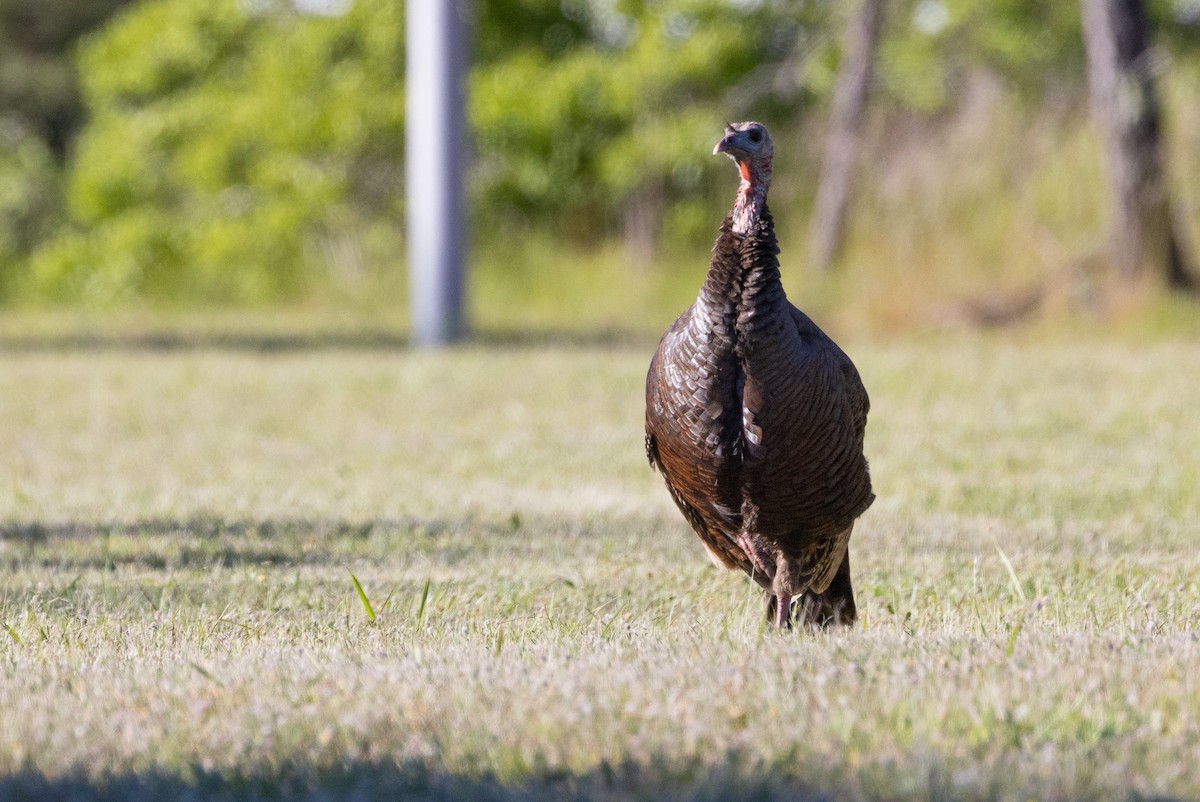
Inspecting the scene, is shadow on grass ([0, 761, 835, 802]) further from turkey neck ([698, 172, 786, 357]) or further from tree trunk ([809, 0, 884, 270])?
tree trunk ([809, 0, 884, 270])

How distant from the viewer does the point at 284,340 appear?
1538 centimetres

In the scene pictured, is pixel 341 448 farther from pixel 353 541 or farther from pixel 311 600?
pixel 311 600

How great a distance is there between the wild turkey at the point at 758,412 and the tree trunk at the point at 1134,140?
29.6 ft

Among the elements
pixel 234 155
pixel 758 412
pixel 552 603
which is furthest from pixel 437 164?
pixel 758 412

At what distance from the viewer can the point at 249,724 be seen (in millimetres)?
3873

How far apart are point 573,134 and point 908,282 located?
5032 millimetres

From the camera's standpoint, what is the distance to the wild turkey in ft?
15.9

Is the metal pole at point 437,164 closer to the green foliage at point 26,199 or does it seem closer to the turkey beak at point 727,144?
the turkey beak at point 727,144

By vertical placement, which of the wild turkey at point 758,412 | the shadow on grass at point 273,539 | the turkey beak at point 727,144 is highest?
the turkey beak at point 727,144

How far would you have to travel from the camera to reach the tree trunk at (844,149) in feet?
55.6

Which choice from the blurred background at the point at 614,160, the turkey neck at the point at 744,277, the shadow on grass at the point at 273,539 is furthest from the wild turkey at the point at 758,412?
the blurred background at the point at 614,160

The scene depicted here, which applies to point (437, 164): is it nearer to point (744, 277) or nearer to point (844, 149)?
point (844, 149)

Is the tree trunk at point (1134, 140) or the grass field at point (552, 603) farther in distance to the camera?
the tree trunk at point (1134, 140)

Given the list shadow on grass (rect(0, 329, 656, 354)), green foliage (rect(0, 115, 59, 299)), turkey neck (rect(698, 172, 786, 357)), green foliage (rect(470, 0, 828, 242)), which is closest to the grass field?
turkey neck (rect(698, 172, 786, 357))
